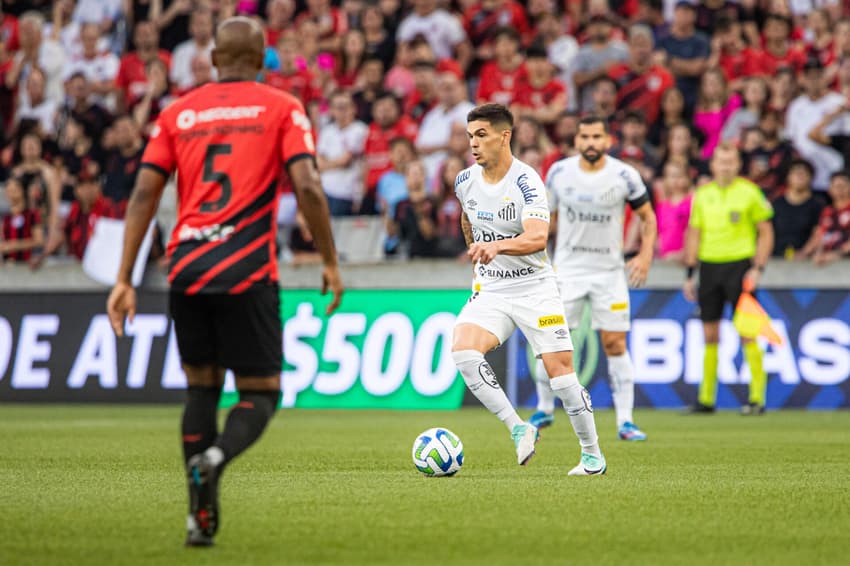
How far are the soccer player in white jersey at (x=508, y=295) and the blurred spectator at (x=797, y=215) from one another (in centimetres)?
819

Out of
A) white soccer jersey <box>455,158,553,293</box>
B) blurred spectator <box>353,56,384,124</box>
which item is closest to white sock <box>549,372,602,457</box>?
white soccer jersey <box>455,158,553,293</box>

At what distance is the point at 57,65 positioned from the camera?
22.1m

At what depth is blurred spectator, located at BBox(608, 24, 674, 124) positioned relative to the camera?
18.5 m

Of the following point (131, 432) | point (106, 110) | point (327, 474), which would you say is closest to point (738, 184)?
point (131, 432)

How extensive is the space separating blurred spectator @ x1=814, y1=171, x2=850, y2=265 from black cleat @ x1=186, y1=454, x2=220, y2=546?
12098 mm

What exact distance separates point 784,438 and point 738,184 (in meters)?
4.14

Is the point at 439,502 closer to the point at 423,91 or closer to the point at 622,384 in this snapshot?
the point at 622,384

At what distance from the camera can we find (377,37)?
20875 mm

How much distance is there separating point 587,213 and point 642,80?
22.0ft

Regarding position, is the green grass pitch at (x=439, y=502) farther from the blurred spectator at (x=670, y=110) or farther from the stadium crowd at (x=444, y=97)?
the blurred spectator at (x=670, y=110)

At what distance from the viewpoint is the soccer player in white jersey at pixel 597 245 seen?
1205 centimetres

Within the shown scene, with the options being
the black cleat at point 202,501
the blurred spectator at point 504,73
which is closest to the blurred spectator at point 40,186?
the blurred spectator at point 504,73

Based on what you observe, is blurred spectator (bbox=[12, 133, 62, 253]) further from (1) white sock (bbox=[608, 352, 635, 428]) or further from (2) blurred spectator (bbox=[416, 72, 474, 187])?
(1) white sock (bbox=[608, 352, 635, 428])

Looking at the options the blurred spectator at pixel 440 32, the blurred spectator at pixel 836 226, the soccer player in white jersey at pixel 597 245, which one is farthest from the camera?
the blurred spectator at pixel 440 32
